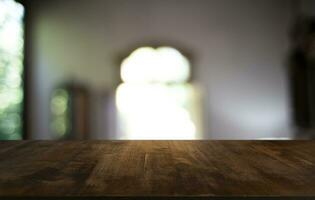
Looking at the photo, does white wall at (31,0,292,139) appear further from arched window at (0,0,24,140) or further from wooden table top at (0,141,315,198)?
wooden table top at (0,141,315,198)

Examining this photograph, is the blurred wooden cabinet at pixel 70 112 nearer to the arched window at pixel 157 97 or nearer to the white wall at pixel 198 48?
the white wall at pixel 198 48

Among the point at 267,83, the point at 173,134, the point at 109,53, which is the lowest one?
the point at 173,134

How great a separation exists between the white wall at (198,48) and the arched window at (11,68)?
24 cm

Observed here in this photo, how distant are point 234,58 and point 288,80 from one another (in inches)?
29.4

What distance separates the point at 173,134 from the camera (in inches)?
220

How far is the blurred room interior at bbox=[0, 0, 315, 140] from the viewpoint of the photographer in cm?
555

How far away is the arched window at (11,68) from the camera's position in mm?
4934

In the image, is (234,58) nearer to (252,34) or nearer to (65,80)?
(252,34)

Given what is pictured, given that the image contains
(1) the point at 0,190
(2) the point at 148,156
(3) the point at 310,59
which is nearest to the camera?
(1) the point at 0,190

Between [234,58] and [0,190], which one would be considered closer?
[0,190]

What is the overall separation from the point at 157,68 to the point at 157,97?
1.25 ft

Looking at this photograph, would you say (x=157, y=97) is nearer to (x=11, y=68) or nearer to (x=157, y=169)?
(x=11, y=68)

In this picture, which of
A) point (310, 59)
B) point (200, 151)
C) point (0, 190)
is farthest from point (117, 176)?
point (310, 59)

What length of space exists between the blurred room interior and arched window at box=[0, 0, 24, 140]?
7 cm
